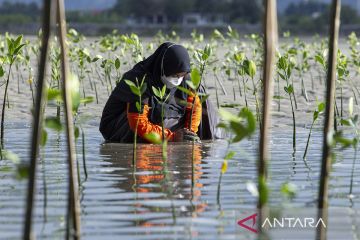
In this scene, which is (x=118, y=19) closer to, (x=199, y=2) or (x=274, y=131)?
(x=199, y=2)

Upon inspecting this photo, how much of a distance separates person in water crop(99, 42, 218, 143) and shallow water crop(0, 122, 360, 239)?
0.49ft

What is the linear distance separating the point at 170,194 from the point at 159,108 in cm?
236

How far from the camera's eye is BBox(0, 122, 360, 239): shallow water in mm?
4934

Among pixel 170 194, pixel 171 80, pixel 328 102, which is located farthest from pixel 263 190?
pixel 171 80

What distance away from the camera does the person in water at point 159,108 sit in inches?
311

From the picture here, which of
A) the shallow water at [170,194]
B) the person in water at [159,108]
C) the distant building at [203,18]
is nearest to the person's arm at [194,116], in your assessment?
the person in water at [159,108]

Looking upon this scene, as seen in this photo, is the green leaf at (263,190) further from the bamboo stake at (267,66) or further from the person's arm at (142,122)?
the person's arm at (142,122)

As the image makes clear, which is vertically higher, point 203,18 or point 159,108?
point 203,18

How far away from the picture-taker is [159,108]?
26.8 feet

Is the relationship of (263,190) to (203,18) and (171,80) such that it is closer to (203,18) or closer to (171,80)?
(171,80)

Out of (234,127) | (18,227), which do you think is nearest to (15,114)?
(18,227)

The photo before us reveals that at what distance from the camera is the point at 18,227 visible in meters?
4.99

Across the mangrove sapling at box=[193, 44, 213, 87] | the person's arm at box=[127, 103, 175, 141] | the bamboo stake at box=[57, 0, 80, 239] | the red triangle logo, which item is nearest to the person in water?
the person's arm at box=[127, 103, 175, 141]

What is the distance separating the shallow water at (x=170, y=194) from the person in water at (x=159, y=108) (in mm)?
150
